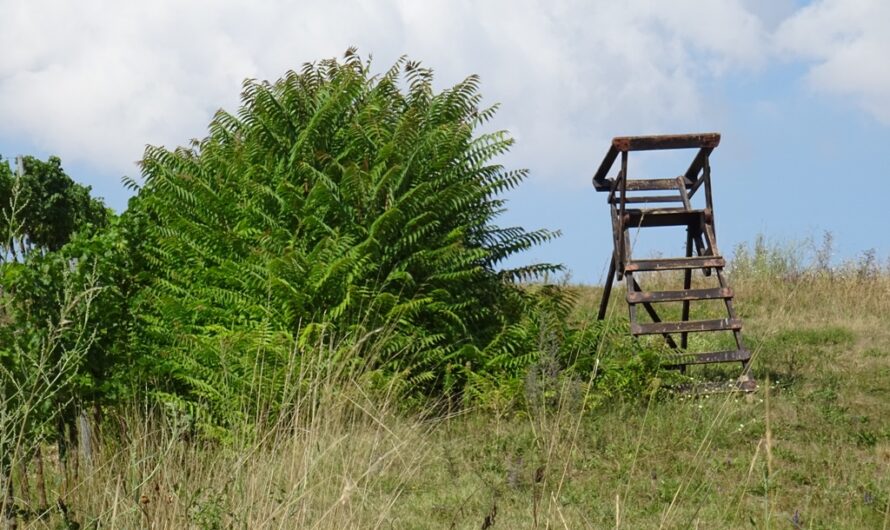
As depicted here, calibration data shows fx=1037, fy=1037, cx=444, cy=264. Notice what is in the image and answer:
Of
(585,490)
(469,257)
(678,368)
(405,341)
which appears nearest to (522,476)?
(585,490)

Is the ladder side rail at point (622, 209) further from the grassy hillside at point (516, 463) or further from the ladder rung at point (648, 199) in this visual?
the grassy hillside at point (516, 463)

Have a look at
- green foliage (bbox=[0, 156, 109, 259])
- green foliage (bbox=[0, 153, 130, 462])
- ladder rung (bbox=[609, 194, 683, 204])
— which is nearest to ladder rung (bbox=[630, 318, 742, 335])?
ladder rung (bbox=[609, 194, 683, 204])

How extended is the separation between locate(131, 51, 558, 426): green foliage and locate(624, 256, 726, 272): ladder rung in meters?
1.30

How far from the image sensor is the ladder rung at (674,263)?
10.5m

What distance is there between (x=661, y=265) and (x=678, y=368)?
1.06 m

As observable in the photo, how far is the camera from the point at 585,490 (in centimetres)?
Result: 714

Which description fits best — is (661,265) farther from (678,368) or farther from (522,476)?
(522,476)

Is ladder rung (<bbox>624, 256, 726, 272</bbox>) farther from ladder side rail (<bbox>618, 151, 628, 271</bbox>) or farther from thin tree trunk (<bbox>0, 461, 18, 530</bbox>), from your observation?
thin tree trunk (<bbox>0, 461, 18, 530</bbox>)

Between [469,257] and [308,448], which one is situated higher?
[469,257]

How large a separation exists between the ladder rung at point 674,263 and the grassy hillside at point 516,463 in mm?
1216

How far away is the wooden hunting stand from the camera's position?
10391 mm

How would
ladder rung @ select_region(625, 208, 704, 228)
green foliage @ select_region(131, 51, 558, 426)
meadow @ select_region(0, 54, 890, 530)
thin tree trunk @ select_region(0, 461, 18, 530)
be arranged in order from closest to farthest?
1. thin tree trunk @ select_region(0, 461, 18, 530)
2. meadow @ select_region(0, 54, 890, 530)
3. green foliage @ select_region(131, 51, 558, 426)
4. ladder rung @ select_region(625, 208, 704, 228)

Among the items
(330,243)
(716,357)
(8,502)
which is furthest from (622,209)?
(8,502)

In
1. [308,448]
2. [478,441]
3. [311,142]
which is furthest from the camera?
[311,142]
